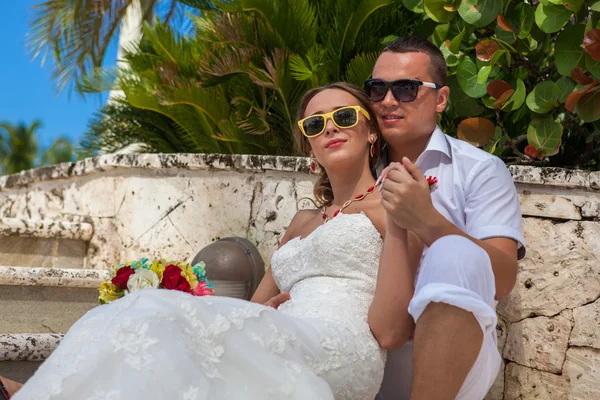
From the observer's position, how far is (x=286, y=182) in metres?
4.97

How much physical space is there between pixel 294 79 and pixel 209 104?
911mm

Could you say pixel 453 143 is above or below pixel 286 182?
above

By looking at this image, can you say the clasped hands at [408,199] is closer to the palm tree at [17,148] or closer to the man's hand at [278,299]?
the man's hand at [278,299]

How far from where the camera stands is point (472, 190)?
3006 millimetres

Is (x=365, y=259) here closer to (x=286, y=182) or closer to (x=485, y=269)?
(x=485, y=269)

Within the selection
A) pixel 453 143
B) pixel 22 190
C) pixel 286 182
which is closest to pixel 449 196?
pixel 453 143

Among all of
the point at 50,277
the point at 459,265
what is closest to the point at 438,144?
the point at 459,265

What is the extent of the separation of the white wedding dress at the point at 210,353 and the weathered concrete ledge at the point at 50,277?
6.83ft

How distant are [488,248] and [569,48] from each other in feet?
6.40

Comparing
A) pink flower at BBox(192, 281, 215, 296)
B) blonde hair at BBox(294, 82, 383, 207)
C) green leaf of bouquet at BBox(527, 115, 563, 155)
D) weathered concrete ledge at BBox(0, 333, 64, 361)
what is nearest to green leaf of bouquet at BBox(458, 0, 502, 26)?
green leaf of bouquet at BBox(527, 115, 563, 155)

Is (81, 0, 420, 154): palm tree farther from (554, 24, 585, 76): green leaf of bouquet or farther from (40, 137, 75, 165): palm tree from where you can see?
(40, 137, 75, 165): palm tree

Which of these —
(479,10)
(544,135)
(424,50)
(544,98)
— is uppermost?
(424,50)

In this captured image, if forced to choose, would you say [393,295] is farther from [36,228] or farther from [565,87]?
[36,228]

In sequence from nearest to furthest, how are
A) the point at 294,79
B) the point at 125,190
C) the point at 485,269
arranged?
the point at 485,269
the point at 125,190
the point at 294,79
